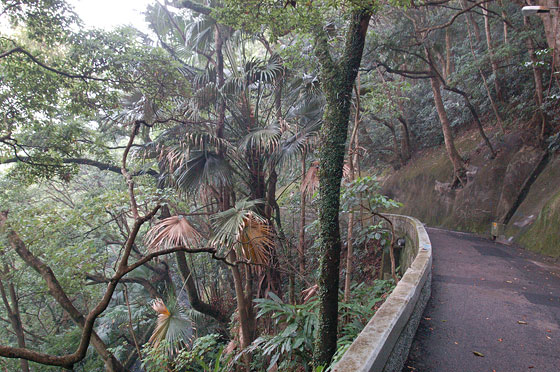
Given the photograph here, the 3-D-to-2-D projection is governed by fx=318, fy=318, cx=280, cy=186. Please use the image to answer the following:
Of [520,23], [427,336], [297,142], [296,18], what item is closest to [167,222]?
[297,142]

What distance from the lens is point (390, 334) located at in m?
2.46

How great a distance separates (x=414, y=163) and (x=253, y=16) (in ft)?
50.5

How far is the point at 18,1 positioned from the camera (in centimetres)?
529

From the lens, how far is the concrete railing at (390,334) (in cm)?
208

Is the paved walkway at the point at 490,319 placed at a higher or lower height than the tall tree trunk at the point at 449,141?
lower

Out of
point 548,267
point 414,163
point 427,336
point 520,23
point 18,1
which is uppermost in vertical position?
point 520,23

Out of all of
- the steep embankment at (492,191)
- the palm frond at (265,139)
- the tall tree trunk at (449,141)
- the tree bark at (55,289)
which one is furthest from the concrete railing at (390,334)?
the tall tree trunk at (449,141)

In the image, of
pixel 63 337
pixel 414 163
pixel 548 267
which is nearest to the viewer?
pixel 548 267

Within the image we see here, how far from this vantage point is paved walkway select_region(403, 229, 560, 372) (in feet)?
10.00

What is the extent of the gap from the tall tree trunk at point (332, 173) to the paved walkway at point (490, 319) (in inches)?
32.6

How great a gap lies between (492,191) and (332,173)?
1159 cm

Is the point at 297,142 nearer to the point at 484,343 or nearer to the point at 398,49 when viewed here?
the point at 484,343

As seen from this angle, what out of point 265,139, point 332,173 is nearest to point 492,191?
point 265,139

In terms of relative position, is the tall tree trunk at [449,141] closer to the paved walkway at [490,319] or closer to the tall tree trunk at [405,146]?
the tall tree trunk at [405,146]
